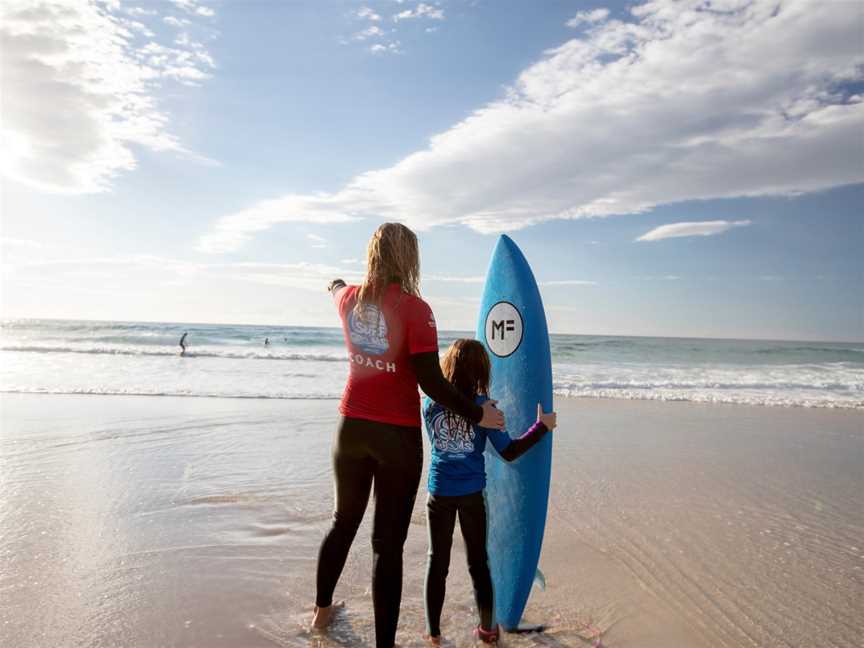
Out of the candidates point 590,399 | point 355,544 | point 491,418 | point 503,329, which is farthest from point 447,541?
point 590,399

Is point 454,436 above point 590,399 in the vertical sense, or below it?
above

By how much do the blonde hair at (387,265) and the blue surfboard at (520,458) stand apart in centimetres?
76

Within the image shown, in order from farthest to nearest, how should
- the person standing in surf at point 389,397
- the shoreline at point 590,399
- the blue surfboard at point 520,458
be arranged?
1. the shoreline at point 590,399
2. the blue surfboard at point 520,458
3. the person standing in surf at point 389,397

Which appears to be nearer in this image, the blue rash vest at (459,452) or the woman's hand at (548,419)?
the blue rash vest at (459,452)

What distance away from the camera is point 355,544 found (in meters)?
3.37

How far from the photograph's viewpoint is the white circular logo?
8.81 ft

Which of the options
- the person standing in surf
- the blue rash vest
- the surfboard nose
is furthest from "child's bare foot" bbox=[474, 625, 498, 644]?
the surfboard nose

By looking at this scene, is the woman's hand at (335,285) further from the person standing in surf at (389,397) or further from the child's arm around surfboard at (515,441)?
the child's arm around surfboard at (515,441)

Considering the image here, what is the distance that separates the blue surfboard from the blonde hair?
2.50 ft

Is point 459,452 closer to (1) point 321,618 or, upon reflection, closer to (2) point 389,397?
(2) point 389,397

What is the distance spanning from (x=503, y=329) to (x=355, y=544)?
5.40ft

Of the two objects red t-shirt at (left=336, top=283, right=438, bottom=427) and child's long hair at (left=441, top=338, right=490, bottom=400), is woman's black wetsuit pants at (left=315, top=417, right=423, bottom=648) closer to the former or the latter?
red t-shirt at (left=336, top=283, right=438, bottom=427)

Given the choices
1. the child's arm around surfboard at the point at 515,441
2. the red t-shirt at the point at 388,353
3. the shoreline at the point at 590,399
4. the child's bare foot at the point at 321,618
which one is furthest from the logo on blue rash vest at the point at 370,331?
the shoreline at the point at 590,399

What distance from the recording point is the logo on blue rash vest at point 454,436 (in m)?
2.20
